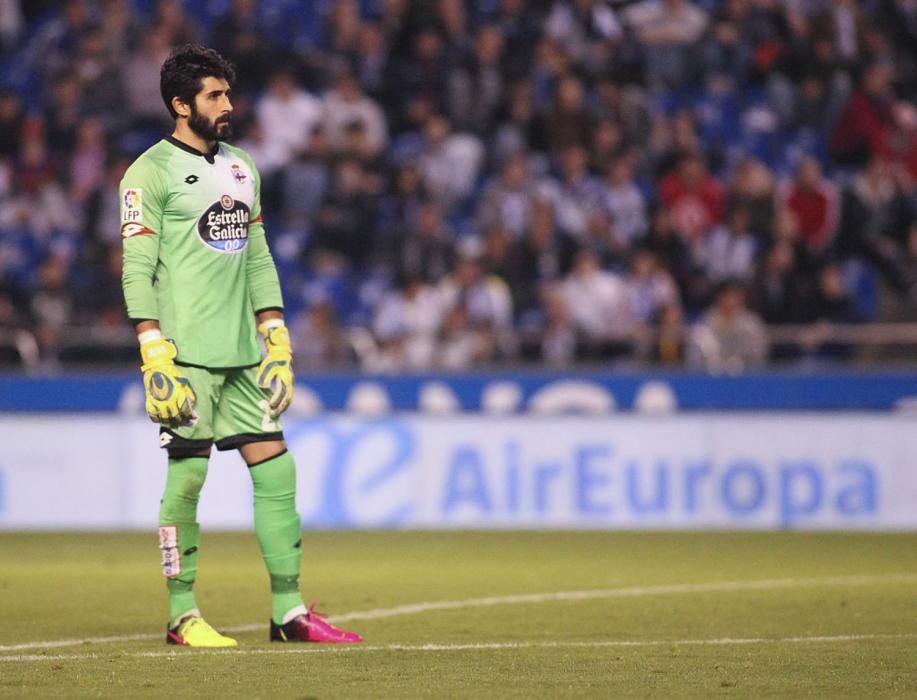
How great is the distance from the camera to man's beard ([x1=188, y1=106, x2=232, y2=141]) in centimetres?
710

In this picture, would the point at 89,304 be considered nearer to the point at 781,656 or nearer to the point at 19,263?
the point at 19,263

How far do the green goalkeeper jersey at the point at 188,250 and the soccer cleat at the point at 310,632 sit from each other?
108cm

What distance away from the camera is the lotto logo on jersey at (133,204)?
6.98m

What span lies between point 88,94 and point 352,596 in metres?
10.2

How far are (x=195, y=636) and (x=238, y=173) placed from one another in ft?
6.28

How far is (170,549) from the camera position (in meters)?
7.14

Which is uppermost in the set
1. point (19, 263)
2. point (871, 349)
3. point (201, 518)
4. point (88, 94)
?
point (88, 94)

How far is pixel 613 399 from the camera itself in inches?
603

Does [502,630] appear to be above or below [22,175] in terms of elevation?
below

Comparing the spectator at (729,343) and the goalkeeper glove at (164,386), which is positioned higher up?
the goalkeeper glove at (164,386)

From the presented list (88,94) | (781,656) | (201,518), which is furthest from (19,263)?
(781,656)

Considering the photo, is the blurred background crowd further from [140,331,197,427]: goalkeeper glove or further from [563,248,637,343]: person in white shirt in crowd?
[140,331,197,427]: goalkeeper glove

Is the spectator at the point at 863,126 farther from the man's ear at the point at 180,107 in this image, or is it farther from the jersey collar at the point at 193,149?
the man's ear at the point at 180,107

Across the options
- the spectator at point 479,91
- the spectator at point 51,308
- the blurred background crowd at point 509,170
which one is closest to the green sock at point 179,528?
the blurred background crowd at point 509,170
